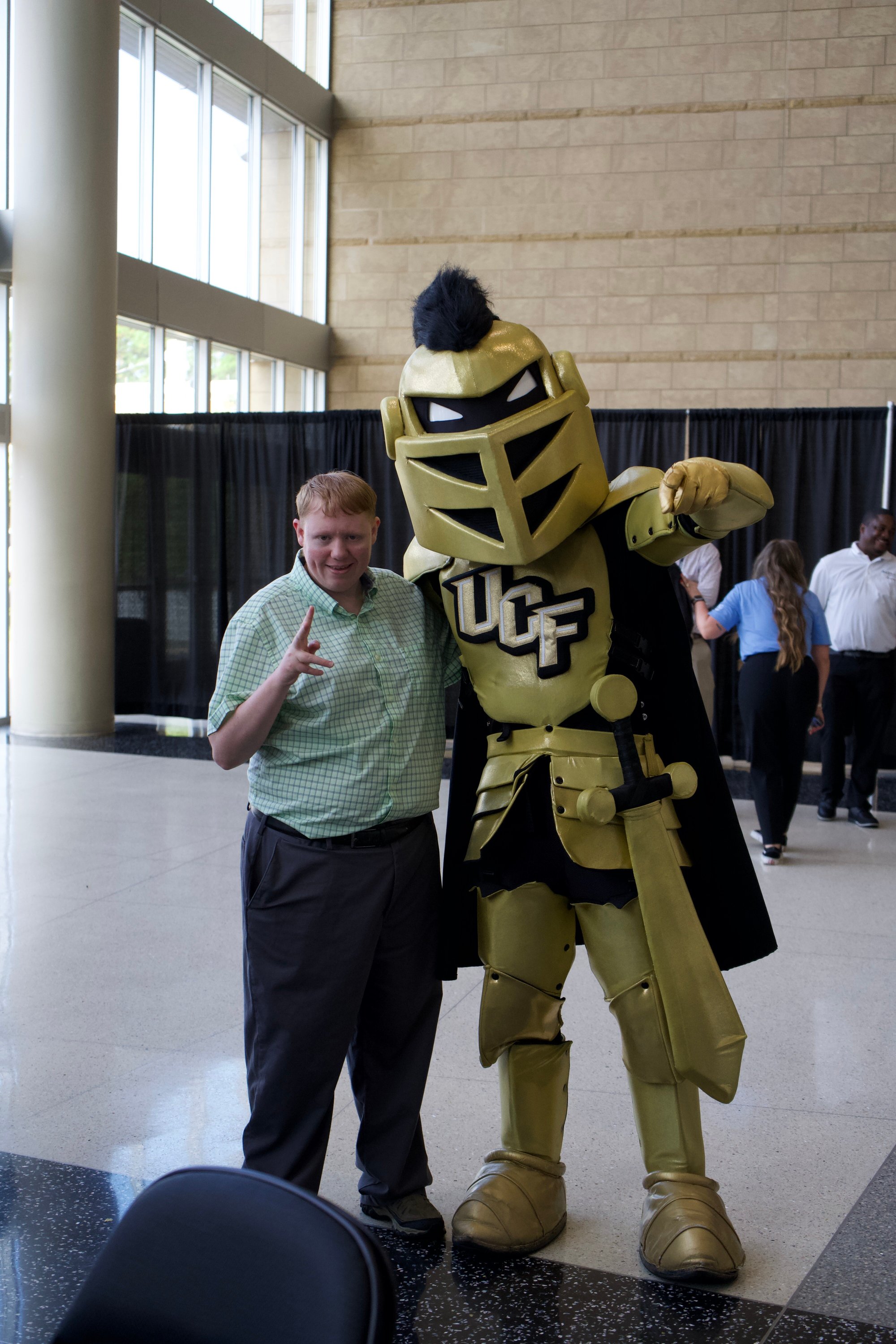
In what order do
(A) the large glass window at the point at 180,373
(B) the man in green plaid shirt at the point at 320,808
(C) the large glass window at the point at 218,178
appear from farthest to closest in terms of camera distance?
(A) the large glass window at the point at 180,373
(C) the large glass window at the point at 218,178
(B) the man in green plaid shirt at the point at 320,808

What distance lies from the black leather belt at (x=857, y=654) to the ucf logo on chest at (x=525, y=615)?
4119 mm

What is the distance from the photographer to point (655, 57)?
418 inches

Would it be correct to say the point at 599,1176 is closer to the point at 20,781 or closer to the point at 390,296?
the point at 20,781

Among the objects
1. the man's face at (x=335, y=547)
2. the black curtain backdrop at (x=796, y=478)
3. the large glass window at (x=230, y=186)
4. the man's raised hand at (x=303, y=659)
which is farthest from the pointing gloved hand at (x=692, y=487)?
the large glass window at (x=230, y=186)

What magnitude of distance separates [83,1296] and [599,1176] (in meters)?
1.67

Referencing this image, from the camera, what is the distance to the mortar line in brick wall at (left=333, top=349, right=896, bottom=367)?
10.5 m

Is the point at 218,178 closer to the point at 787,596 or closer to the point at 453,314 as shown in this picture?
the point at 787,596

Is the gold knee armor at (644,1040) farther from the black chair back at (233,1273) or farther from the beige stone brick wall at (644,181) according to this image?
the beige stone brick wall at (644,181)

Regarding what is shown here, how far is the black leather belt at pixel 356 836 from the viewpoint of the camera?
2066mm

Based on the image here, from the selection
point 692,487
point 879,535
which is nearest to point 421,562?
point 692,487

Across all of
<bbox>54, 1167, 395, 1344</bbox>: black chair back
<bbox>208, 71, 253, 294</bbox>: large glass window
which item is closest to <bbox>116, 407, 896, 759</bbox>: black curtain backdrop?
<bbox>208, 71, 253, 294</bbox>: large glass window

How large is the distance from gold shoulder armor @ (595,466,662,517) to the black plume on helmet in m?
0.36

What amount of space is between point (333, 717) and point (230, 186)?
961 cm

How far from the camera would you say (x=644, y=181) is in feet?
35.2
